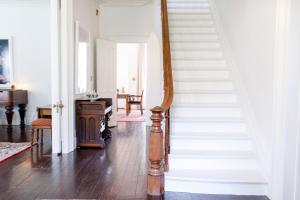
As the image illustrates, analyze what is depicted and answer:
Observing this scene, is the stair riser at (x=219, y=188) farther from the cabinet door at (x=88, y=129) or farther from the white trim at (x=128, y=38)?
the white trim at (x=128, y=38)

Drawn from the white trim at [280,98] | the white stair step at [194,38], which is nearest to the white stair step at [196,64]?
the white stair step at [194,38]

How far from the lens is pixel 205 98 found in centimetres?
420

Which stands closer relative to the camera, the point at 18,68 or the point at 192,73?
the point at 192,73

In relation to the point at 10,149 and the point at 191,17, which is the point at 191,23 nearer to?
the point at 191,17

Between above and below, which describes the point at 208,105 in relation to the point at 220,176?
above

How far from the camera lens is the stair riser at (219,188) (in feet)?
9.84

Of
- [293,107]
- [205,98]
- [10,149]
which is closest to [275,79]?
[293,107]

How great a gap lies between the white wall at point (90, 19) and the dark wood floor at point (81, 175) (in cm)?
229

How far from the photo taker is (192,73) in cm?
457

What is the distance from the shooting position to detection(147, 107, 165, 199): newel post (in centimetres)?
273

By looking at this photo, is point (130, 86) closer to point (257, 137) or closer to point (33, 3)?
point (33, 3)

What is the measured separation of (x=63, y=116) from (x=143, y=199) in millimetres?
2421

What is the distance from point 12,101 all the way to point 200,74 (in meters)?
4.72

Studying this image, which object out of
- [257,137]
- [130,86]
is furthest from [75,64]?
[130,86]
